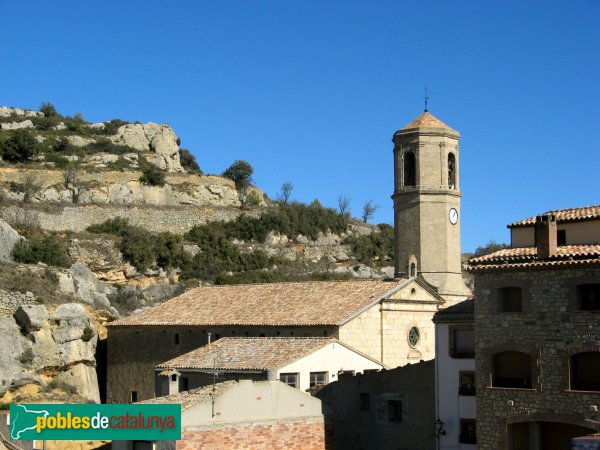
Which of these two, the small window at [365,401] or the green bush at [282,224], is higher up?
the green bush at [282,224]

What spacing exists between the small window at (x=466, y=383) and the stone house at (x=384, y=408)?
1.15m

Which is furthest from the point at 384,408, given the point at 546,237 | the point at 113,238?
the point at 113,238

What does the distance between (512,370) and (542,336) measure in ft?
4.93

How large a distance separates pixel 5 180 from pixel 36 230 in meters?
A: 10.0

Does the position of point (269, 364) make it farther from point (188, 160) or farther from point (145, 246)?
point (188, 160)

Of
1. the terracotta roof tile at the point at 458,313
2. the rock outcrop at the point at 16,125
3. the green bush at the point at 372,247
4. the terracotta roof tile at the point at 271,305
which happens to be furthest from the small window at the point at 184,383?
the rock outcrop at the point at 16,125

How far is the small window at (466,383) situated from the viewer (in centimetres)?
2948

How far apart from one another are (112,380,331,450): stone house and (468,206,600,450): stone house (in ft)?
20.3

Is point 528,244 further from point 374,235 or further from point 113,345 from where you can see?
point 374,235

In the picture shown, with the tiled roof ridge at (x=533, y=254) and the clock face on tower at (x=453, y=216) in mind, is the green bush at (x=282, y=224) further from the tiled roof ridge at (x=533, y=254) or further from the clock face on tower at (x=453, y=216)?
the tiled roof ridge at (x=533, y=254)

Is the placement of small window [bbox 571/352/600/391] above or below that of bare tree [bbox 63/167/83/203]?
below

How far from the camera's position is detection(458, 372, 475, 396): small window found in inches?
1161

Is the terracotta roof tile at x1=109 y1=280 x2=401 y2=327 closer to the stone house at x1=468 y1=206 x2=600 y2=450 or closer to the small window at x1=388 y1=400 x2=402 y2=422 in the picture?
the small window at x1=388 y1=400 x2=402 y2=422

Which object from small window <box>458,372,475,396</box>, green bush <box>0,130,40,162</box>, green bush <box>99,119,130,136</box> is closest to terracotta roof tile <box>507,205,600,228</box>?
small window <box>458,372,475,396</box>
